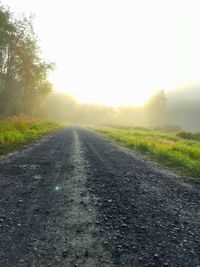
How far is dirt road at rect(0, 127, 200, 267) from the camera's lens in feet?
13.6

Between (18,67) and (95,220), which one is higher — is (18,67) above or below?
above

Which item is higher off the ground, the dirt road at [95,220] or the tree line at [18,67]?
the tree line at [18,67]

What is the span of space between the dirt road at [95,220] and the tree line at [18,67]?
31.8m

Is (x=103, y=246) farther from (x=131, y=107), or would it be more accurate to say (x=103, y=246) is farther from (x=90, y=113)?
(x=90, y=113)

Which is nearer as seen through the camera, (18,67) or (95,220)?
(95,220)

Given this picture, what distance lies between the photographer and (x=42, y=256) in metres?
4.02

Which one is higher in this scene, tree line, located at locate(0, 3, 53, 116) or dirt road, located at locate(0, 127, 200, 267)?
tree line, located at locate(0, 3, 53, 116)

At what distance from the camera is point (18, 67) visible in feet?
144

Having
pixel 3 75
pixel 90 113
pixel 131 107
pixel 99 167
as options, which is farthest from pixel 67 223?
pixel 90 113

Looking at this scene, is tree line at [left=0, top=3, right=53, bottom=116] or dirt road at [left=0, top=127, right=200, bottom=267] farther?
tree line at [left=0, top=3, right=53, bottom=116]

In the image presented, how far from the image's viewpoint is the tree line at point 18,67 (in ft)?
131

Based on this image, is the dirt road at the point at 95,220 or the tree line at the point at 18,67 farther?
the tree line at the point at 18,67

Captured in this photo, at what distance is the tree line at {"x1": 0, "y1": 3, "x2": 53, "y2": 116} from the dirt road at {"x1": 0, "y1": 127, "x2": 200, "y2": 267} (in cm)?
3185

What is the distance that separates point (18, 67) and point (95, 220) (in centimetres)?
4251
